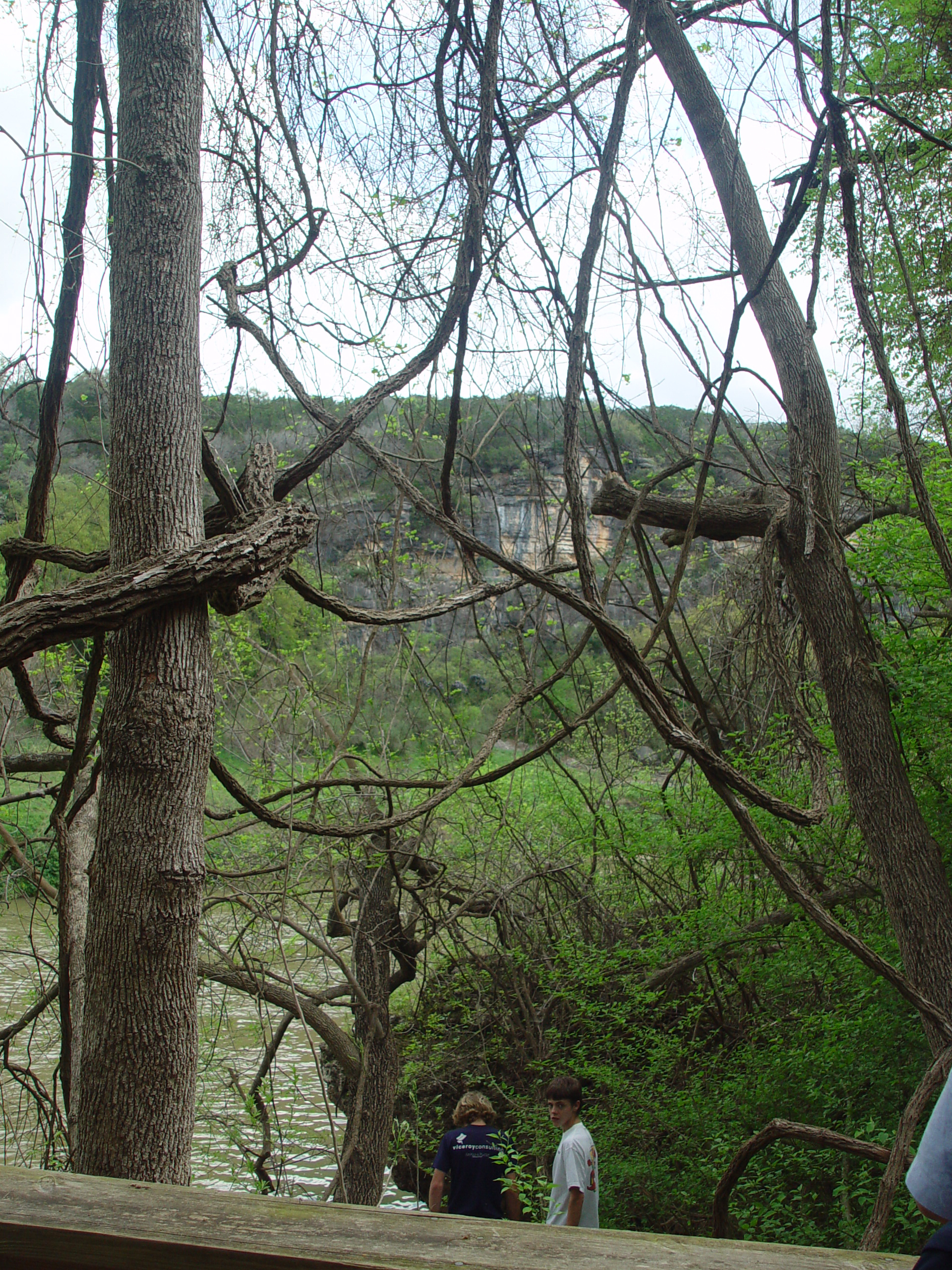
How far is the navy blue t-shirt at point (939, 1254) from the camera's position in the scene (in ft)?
2.67

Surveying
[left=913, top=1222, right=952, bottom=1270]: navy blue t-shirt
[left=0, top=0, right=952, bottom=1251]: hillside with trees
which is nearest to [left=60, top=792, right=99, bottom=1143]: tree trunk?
[left=0, top=0, right=952, bottom=1251]: hillside with trees

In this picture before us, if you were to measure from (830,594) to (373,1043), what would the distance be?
335 centimetres

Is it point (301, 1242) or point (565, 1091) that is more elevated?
point (301, 1242)

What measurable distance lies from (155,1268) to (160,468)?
1179 mm

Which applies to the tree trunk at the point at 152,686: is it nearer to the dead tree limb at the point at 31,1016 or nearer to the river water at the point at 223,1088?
the river water at the point at 223,1088

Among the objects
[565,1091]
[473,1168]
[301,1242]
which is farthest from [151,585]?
[473,1168]

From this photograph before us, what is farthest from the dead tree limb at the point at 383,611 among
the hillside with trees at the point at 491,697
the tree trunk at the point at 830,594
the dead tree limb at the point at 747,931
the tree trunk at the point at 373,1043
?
the dead tree limb at the point at 747,931

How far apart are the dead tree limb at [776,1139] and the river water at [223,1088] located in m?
1.67

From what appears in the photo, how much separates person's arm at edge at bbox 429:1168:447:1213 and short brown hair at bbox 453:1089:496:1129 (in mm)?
244

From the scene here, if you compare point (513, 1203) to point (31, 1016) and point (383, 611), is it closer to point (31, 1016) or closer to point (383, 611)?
point (31, 1016)

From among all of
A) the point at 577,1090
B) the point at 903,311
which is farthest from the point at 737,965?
the point at 903,311

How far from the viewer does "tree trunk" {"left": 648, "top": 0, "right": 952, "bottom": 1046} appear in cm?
329

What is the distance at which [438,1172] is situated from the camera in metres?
3.72

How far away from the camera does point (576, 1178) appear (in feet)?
10.5
